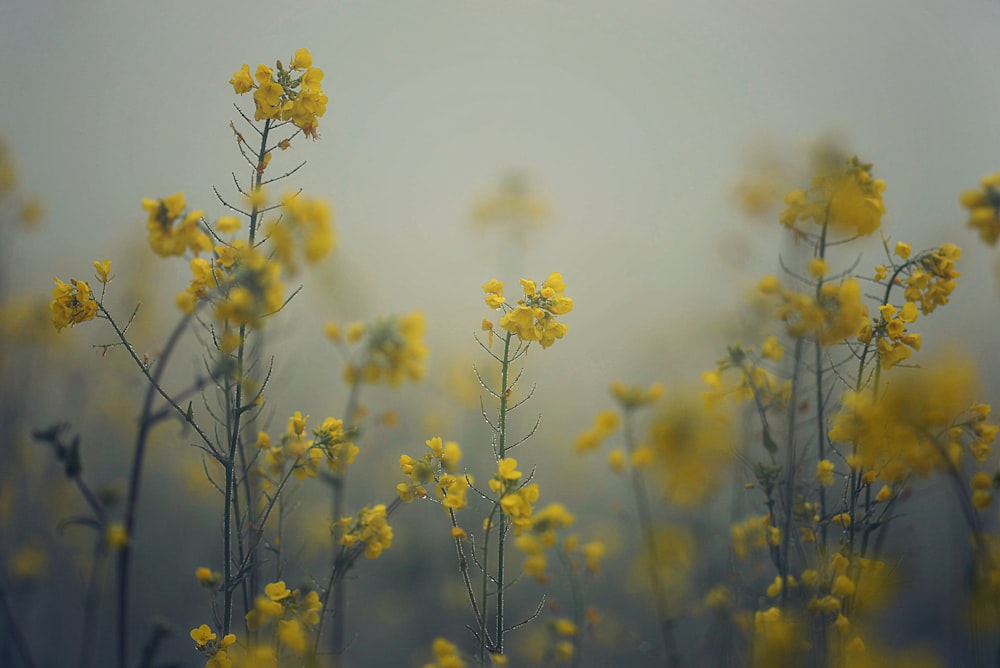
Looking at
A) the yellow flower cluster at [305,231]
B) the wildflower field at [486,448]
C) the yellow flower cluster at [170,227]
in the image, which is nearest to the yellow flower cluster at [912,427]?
the wildflower field at [486,448]

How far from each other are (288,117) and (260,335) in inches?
31.5

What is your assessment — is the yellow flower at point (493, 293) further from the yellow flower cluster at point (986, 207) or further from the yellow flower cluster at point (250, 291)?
the yellow flower cluster at point (986, 207)

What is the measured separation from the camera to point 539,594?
5.48 meters

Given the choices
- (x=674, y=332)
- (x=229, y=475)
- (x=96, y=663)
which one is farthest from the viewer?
(x=674, y=332)

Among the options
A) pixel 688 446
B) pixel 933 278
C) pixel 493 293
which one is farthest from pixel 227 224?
pixel 933 278

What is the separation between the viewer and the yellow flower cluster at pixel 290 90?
2.29m

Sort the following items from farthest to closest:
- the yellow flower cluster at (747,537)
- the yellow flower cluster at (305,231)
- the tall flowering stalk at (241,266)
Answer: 1. the yellow flower cluster at (747,537)
2. the yellow flower cluster at (305,231)
3. the tall flowering stalk at (241,266)

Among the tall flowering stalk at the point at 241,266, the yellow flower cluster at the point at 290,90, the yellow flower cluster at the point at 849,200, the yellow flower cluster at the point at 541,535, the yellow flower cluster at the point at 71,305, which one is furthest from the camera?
the yellow flower cluster at the point at 541,535

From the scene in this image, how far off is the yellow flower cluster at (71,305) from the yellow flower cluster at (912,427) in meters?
2.51

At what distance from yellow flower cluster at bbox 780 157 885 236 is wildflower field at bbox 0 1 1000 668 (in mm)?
13

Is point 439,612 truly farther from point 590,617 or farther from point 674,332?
point 674,332

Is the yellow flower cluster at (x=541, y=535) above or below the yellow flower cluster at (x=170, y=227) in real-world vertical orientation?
below

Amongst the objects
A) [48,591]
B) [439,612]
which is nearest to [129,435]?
[48,591]

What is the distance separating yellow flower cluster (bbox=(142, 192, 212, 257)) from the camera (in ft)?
7.05
